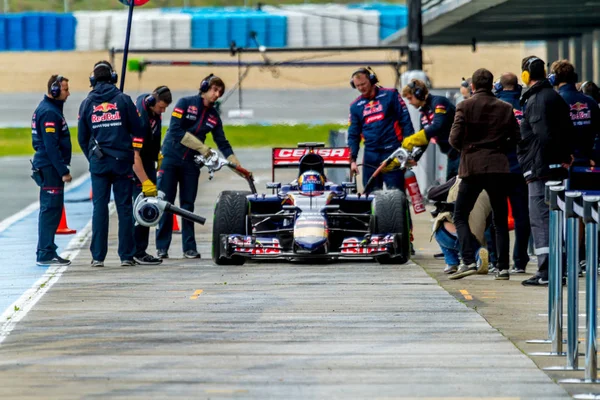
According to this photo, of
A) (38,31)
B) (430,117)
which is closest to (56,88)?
(430,117)

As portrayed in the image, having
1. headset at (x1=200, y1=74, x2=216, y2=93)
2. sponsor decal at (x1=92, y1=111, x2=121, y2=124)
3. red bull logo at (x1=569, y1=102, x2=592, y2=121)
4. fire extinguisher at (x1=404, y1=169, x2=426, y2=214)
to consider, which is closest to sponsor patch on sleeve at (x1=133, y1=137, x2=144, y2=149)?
sponsor decal at (x1=92, y1=111, x2=121, y2=124)

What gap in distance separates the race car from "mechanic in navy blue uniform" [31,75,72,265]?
158 centimetres

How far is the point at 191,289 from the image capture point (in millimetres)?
10305

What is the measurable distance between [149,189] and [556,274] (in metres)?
5.76

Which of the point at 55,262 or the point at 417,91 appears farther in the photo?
the point at 417,91

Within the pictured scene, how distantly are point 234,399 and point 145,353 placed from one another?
1.35 metres

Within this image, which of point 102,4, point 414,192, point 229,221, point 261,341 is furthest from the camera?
point 102,4

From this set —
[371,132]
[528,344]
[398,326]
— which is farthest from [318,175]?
[528,344]

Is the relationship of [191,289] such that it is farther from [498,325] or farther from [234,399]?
[234,399]

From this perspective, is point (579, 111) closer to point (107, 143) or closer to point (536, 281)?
point (536, 281)

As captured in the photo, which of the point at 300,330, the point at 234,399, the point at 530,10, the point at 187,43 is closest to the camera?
Result: the point at 234,399

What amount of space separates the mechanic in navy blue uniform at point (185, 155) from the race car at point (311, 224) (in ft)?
3.00

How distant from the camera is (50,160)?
12.2 meters

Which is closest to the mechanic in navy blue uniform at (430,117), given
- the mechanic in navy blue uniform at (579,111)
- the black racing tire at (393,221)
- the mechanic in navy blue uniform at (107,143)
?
the black racing tire at (393,221)
